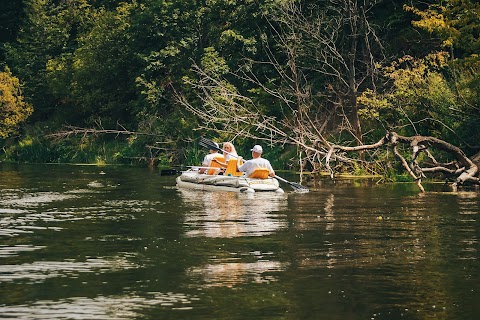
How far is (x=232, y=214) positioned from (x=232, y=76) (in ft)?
97.0

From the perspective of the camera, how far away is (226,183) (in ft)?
108

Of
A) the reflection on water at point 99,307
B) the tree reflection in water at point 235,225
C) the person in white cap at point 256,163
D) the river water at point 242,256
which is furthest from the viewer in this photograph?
the person in white cap at point 256,163

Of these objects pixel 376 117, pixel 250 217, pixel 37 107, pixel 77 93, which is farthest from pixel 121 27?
pixel 250 217

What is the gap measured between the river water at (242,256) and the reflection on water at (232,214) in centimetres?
4

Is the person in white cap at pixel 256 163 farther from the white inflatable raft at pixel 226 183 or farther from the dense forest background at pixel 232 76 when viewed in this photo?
the dense forest background at pixel 232 76

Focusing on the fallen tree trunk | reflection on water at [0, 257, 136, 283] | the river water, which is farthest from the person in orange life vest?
reflection on water at [0, 257, 136, 283]

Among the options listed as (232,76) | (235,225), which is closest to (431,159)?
A: (235,225)

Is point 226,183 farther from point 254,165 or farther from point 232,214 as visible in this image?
point 232,214

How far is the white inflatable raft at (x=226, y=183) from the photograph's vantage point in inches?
1242

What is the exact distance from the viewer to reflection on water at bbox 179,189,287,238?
2137 centimetres

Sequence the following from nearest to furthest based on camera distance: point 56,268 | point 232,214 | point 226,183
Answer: point 56,268, point 232,214, point 226,183

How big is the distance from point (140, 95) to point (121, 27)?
5.96m

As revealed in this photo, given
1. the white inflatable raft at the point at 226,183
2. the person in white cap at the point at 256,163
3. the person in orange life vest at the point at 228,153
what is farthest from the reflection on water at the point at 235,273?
the person in orange life vest at the point at 228,153

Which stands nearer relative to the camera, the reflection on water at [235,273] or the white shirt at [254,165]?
the reflection on water at [235,273]
